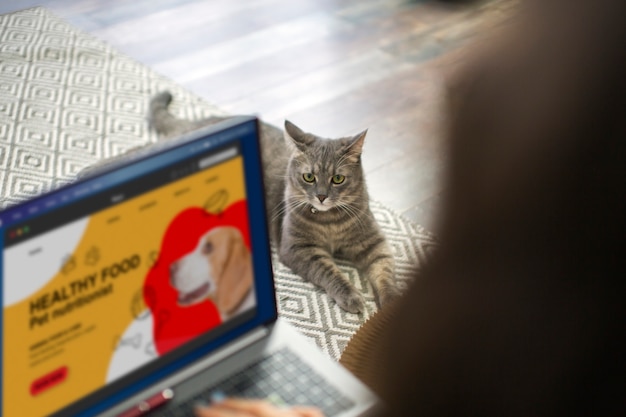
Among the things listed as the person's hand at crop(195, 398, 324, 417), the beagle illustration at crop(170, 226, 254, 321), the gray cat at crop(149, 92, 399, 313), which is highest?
the beagle illustration at crop(170, 226, 254, 321)

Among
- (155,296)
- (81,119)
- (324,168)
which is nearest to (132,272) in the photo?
(155,296)

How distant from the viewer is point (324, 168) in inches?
78.5

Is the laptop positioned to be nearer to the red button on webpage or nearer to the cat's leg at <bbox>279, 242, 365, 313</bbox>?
the red button on webpage

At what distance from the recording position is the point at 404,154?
257 cm

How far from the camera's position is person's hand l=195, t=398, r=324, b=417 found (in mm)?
926

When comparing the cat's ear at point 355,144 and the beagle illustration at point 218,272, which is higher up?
the beagle illustration at point 218,272

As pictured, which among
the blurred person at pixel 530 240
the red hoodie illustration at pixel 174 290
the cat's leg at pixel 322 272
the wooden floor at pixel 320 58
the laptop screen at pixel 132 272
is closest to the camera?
the blurred person at pixel 530 240

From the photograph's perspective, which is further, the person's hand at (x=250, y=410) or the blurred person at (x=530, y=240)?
the person's hand at (x=250, y=410)

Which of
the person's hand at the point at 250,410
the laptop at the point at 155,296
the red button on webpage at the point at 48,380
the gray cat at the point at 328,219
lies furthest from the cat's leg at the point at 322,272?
the red button on webpage at the point at 48,380

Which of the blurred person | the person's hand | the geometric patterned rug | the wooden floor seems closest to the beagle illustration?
the person's hand

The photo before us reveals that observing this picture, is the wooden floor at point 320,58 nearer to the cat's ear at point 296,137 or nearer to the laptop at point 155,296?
the cat's ear at point 296,137

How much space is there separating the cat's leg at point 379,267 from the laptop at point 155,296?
915 millimetres

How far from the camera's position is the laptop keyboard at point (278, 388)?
0.97 m

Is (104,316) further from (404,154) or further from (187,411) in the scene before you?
(404,154)
